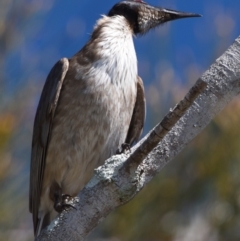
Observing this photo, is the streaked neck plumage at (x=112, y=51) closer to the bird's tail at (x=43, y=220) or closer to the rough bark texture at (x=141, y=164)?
the bird's tail at (x=43, y=220)

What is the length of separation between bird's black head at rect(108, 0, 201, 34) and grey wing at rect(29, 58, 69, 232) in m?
0.50

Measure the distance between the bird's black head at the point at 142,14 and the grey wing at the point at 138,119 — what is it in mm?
386

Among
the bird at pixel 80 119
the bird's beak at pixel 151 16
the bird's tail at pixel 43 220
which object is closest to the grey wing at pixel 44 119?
the bird at pixel 80 119

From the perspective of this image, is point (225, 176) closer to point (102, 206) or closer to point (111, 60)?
point (102, 206)

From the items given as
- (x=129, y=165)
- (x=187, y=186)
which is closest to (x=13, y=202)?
(x=129, y=165)

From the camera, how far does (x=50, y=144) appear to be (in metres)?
2.90

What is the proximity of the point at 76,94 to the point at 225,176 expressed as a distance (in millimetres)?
981

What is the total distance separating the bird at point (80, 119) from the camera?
2840mm

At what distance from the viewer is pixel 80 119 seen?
284 centimetres

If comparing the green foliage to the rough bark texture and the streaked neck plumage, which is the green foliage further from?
the streaked neck plumage

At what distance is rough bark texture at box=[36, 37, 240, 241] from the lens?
1.68m

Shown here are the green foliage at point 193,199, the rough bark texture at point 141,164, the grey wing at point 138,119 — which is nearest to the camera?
the rough bark texture at point 141,164

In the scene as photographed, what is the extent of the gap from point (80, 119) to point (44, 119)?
0.76 ft

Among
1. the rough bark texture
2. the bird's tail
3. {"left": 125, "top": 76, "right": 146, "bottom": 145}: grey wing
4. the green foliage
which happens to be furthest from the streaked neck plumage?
the rough bark texture
